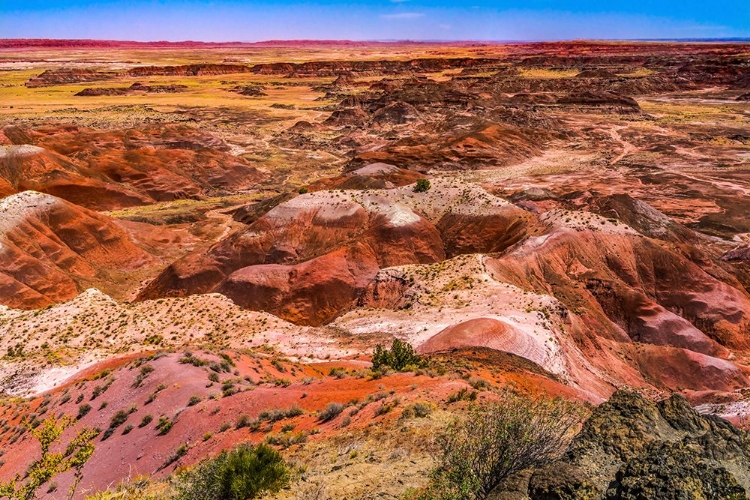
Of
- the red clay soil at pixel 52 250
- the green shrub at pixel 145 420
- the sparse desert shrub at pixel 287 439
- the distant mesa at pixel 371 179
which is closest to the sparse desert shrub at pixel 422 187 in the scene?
the distant mesa at pixel 371 179

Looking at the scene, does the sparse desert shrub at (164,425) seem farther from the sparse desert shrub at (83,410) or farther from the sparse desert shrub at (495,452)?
the sparse desert shrub at (495,452)

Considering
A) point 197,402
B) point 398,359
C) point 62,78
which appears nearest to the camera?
point 197,402

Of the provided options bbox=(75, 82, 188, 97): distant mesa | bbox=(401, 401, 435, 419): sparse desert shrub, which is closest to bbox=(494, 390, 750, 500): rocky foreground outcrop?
bbox=(401, 401, 435, 419): sparse desert shrub

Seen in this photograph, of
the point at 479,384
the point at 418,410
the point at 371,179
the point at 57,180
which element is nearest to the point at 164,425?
the point at 418,410

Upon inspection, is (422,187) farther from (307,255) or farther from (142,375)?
(142,375)

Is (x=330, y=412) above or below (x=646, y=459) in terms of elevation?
below

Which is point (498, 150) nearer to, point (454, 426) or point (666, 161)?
point (666, 161)
